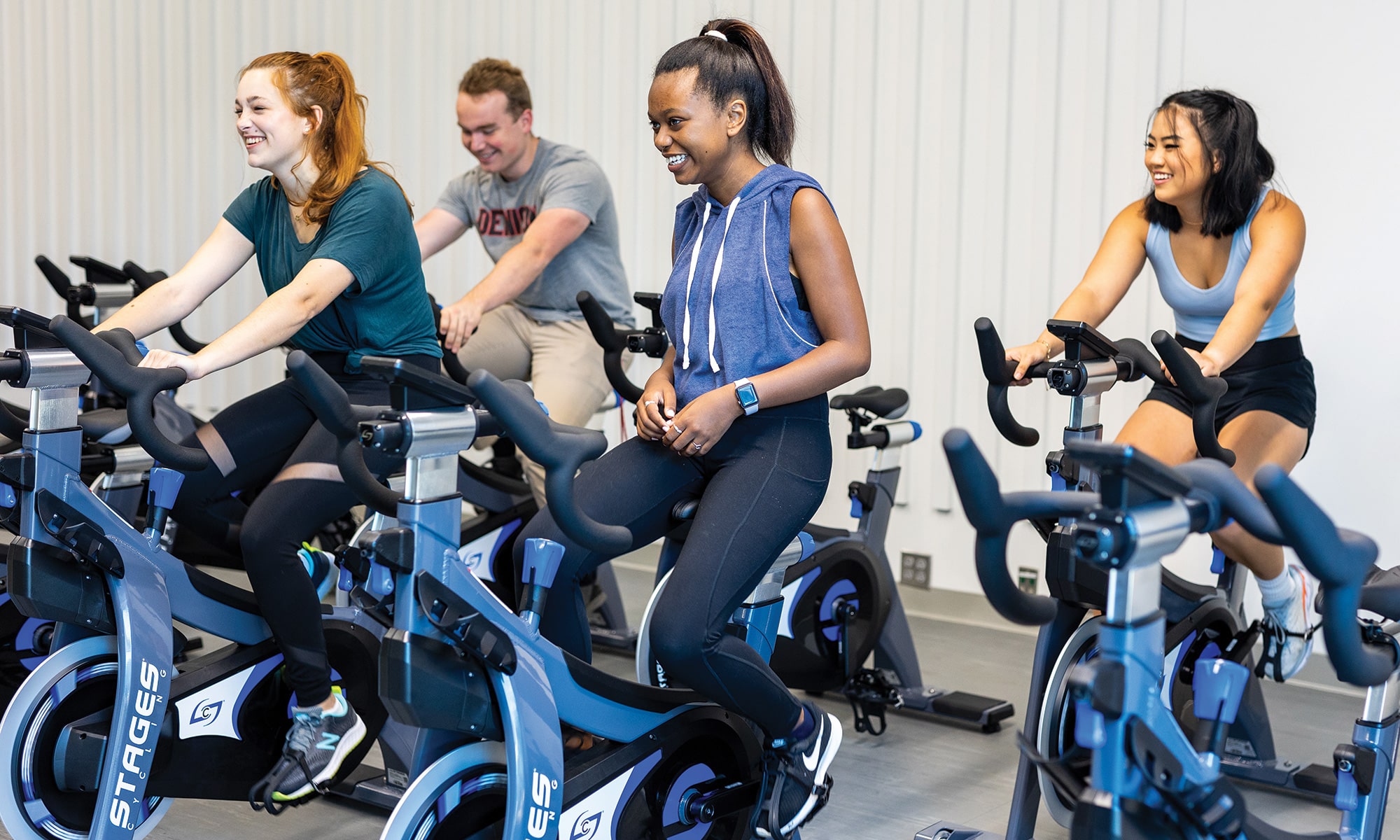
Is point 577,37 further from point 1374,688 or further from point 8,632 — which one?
point 1374,688

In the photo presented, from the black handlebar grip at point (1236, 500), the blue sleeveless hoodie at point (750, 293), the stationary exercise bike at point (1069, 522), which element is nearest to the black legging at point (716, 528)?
the blue sleeveless hoodie at point (750, 293)

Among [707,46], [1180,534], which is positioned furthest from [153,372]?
[1180,534]

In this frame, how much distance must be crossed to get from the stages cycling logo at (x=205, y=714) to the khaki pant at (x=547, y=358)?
135 cm

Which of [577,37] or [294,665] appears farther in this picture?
[577,37]

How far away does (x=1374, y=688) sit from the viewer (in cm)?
223

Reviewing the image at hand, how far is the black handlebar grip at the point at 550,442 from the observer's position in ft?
6.47

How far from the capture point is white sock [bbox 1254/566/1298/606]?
10.0ft

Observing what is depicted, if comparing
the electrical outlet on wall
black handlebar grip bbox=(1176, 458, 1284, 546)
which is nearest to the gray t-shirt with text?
the electrical outlet on wall

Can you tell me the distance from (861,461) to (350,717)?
2603 mm

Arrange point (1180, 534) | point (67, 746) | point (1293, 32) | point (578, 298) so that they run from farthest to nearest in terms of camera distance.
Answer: point (1293, 32) → point (578, 298) → point (67, 746) → point (1180, 534)

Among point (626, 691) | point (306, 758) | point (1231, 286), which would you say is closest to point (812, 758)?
point (626, 691)

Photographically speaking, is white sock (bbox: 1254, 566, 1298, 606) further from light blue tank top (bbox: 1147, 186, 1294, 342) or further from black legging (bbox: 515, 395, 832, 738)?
black legging (bbox: 515, 395, 832, 738)

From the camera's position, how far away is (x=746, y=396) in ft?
7.80

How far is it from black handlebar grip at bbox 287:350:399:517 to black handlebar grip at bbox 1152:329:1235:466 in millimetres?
1306
